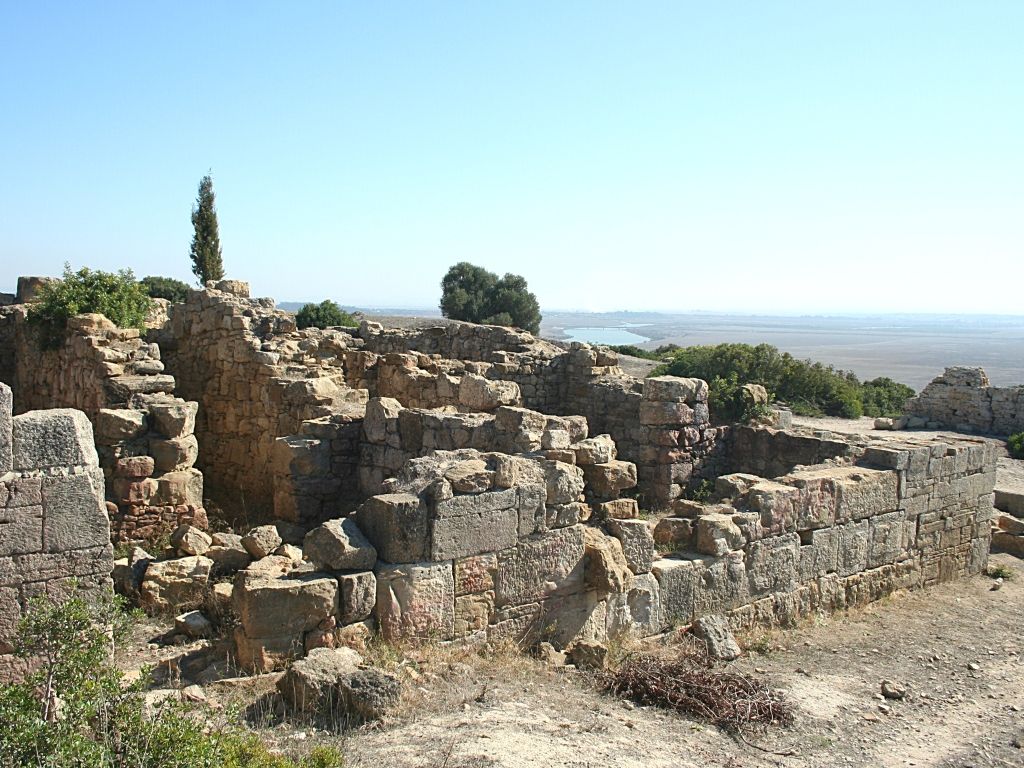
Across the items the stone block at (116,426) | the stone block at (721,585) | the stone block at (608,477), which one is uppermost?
the stone block at (116,426)

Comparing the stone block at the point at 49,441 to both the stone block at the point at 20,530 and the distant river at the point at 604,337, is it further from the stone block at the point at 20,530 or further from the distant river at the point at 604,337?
the distant river at the point at 604,337

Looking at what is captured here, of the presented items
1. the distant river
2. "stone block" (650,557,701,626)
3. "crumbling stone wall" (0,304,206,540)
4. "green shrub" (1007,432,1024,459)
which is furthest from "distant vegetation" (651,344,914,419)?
the distant river

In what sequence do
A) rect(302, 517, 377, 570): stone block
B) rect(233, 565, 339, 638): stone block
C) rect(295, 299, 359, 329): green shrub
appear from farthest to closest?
rect(295, 299, 359, 329): green shrub
rect(302, 517, 377, 570): stone block
rect(233, 565, 339, 638): stone block

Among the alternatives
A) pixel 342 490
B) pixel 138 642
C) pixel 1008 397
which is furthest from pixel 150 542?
pixel 1008 397

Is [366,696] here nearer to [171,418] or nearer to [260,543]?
[260,543]

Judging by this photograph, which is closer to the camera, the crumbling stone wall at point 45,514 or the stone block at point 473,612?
the crumbling stone wall at point 45,514

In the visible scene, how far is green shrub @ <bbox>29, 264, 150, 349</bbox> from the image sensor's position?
43.5 ft

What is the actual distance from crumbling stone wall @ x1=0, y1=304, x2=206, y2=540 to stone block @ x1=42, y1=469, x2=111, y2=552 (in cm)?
403

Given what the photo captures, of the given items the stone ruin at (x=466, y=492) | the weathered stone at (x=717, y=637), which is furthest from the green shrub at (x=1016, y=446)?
the weathered stone at (x=717, y=637)

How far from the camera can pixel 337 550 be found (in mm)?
6352

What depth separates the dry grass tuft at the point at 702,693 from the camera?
6.28 metres

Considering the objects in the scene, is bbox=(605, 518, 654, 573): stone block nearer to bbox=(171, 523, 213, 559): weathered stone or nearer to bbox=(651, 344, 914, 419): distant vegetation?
bbox=(171, 523, 213, 559): weathered stone

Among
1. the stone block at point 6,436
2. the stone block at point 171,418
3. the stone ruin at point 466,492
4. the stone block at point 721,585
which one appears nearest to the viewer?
the stone block at point 6,436

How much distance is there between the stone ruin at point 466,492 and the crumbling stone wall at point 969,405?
13.5 m
